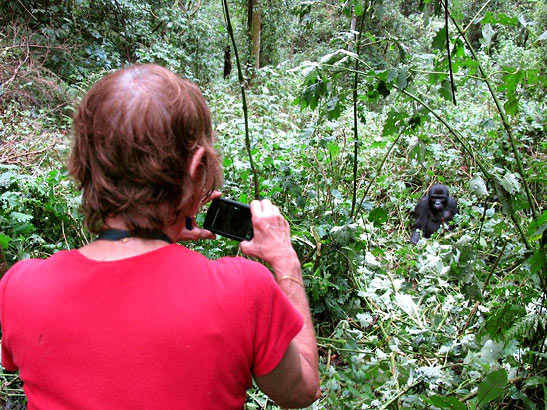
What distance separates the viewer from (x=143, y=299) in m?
0.76

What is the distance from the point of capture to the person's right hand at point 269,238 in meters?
0.96

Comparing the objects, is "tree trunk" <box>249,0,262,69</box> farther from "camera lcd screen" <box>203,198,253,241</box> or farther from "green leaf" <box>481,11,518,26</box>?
"camera lcd screen" <box>203,198,253,241</box>

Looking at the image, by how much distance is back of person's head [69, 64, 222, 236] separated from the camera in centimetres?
78

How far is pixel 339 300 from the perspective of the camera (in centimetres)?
262

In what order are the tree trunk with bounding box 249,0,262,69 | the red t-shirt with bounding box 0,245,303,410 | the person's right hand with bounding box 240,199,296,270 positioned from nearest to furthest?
the red t-shirt with bounding box 0,245,303,410
the person's right hand with bounding box 240,199,296,270
the tree trunk with bounding box 249,0,262,69

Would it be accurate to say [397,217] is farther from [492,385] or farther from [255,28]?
[255,28]

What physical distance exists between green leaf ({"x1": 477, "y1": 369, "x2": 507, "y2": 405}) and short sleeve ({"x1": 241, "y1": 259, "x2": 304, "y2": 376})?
0.95m

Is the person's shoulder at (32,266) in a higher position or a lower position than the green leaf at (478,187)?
higher

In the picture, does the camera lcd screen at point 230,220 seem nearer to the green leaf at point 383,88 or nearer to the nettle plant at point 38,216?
the green leaf at point 383,88

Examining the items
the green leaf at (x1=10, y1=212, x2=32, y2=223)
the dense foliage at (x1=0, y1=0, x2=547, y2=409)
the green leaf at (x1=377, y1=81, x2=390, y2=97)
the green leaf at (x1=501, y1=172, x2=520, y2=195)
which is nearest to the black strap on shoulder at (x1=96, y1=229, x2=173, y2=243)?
the dense foliage at (x1=0, y1=0, x2=547, y2=409)

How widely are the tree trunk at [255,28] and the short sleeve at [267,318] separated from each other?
9676 millimetres

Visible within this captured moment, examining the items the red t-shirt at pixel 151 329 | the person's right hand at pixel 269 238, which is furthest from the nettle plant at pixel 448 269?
the red t-shirt at pixel 151 329

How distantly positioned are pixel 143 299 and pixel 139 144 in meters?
0.24

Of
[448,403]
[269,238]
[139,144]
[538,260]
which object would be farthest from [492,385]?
[139,144]
